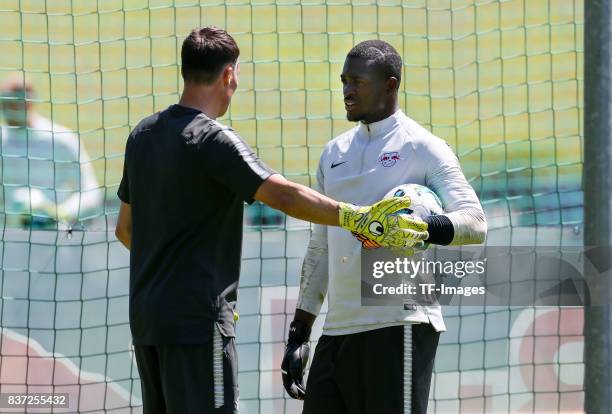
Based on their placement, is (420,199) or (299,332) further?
(299,332)

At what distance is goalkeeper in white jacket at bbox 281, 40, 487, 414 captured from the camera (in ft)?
11.7

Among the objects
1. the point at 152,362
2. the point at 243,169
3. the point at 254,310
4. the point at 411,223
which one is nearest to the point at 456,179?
the point at 411,223

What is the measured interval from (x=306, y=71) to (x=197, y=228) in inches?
110

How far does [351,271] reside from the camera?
3721 millimetres

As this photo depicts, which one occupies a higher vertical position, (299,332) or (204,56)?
(204,56)

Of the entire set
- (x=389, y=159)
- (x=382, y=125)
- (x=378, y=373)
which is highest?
(x=382, y=125)

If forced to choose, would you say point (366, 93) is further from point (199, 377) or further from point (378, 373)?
point (199, 377)

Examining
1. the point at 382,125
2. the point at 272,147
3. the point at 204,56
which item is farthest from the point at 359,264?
the point at 272,147

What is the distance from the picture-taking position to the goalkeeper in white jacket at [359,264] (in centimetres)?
356

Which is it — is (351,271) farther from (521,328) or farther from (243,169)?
(521,328)

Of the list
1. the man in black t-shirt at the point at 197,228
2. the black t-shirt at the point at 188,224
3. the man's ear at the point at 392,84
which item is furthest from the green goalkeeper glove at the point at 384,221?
the man's ear at the point at 392,84

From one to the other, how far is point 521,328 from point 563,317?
234 mm

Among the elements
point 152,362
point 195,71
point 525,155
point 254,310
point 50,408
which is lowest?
point 50,408

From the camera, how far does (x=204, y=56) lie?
3422 millimetres
